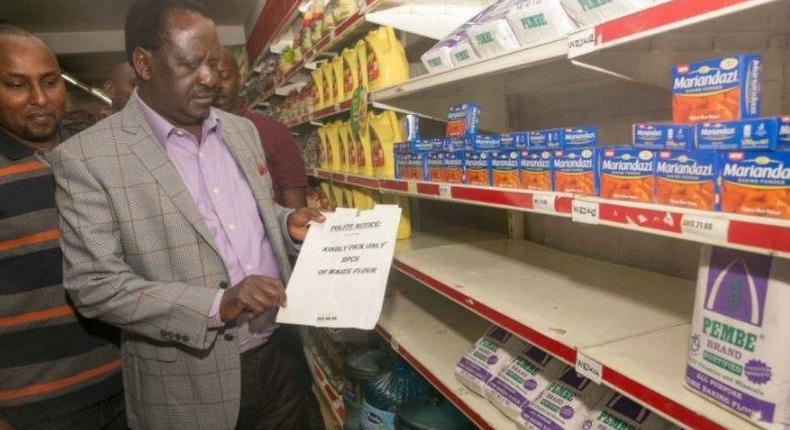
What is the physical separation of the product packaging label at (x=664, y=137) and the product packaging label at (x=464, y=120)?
0.69m

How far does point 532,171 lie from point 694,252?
64 centimetres

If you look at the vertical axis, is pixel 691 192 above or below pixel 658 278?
above

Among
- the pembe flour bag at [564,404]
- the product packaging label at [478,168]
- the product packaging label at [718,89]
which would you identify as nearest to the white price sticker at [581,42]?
the product packaging label at [718,89]

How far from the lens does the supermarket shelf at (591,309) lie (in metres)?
0.97

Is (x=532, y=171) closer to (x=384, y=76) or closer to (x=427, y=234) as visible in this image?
(x=384, y=76)

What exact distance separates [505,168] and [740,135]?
0.66 meters

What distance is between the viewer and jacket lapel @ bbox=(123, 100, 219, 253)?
150 centimetres

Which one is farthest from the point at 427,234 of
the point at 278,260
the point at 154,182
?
the point at 154,182

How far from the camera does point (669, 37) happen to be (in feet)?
3.58

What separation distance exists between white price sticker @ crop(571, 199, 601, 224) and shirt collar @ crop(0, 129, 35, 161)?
5.41 ft

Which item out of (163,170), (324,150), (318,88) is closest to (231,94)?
(318,88)

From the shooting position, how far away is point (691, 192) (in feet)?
2.86

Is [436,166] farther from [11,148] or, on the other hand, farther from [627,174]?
[11,148]

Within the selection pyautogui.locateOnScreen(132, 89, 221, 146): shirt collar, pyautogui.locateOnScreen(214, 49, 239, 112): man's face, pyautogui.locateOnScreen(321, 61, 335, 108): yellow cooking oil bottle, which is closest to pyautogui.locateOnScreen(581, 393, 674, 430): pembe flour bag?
pyautogui.locateOnScreen(132, 89, 221, 146): shirt collar
